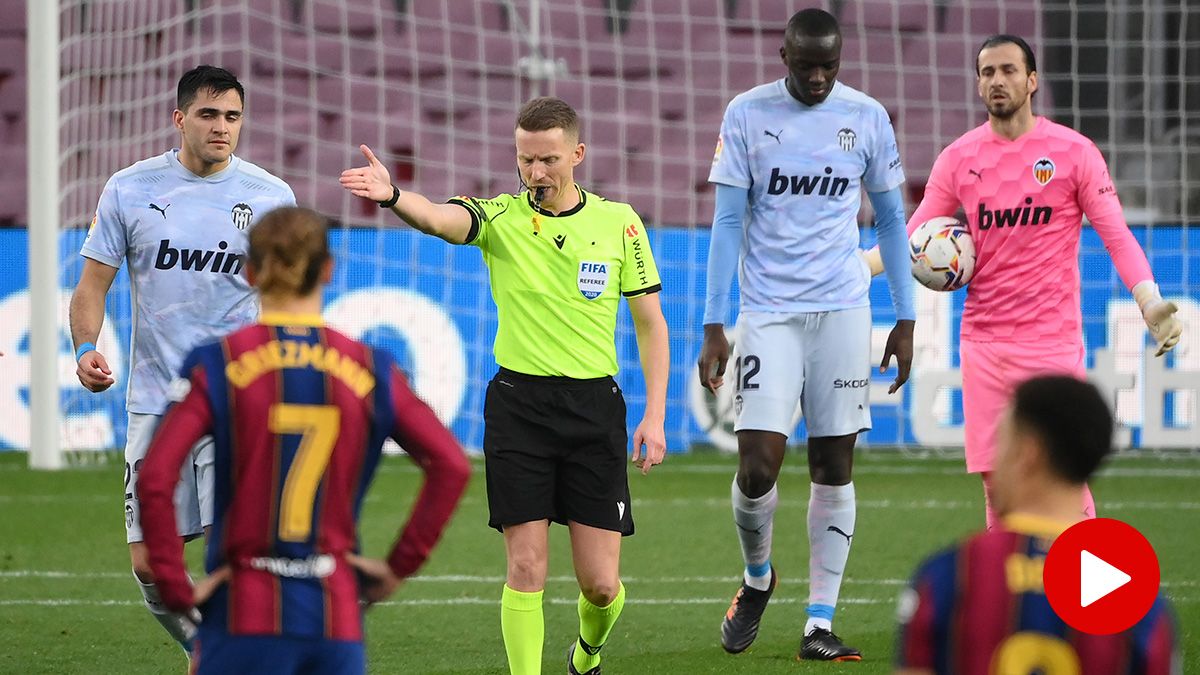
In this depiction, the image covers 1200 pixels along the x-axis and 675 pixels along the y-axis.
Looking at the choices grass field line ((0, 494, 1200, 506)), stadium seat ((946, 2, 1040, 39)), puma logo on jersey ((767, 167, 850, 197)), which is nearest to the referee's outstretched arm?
puma logo on jersey ((767, 167, 850, 197))

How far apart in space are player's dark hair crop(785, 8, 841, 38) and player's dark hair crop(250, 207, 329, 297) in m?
2.91

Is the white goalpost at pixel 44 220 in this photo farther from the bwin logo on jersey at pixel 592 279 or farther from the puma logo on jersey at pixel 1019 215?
the puma logo on jersey at pixel 1019 215

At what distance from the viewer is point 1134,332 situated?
11.6 m

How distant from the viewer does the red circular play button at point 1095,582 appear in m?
2.36

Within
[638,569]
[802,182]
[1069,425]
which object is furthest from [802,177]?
[1069,425]

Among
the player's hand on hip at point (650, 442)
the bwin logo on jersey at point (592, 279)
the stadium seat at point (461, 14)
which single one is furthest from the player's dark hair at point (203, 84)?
the stadium seat at point (461, 14)

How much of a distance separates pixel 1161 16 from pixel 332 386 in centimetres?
1186

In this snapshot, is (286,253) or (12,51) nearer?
(286,253)

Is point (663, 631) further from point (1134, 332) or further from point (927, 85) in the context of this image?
point (927, 85)

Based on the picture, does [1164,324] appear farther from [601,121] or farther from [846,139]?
[601,121]

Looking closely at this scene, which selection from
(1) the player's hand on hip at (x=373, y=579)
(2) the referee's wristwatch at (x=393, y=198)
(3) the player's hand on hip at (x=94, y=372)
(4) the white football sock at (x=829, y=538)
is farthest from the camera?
(4) the white football sock at (x=829, y=538)

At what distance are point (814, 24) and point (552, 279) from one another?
4.38ft

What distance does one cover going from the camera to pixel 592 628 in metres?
5.10

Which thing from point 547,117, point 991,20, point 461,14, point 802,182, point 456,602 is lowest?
point 456,602
